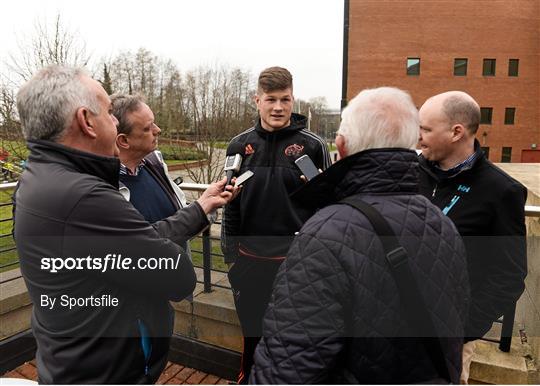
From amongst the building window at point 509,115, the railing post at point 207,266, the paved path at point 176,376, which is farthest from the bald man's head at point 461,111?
the building window at point 509,115

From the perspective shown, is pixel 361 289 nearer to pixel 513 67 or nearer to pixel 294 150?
pixel 294 150

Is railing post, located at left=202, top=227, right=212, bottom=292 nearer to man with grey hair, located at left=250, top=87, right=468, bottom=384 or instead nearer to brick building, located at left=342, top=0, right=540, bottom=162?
man with grey hair, located at left=250, top=87, right=468, bottom=384

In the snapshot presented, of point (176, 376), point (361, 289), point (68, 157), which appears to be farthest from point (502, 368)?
point (68, 157)

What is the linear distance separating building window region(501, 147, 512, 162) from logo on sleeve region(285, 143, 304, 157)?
34708mm

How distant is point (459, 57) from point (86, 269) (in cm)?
Answer: 3634

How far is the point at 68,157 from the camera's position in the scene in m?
1.42

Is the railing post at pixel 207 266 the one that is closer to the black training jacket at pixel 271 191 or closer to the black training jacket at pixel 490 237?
the black training jacket at pixel 271 191

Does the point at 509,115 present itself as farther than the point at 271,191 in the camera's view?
Yes

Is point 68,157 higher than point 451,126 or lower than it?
lower

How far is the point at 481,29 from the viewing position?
3158 centimetres

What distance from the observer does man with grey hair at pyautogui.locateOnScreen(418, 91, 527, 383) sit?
198 centimetres

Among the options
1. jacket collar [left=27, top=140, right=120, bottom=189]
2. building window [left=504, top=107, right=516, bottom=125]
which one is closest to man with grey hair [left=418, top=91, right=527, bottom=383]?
jacket collar [left=27, top=140, right=120, bottom=189]


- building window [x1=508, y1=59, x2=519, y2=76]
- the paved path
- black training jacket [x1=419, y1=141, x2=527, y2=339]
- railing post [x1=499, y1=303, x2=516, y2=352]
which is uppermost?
building window [x1=508, y1=59, x2=519, y2=76]

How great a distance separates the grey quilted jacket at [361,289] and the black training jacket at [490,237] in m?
0.75
